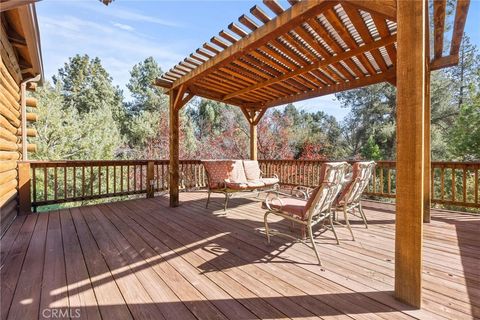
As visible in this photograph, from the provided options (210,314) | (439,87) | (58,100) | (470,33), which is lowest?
(210,314)

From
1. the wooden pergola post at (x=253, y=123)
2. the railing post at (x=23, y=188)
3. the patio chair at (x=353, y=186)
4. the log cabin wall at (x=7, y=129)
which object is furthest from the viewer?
the wooden pergola post at (x=253, y=123)

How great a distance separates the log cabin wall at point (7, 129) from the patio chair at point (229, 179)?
311 cm

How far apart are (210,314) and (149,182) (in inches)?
188

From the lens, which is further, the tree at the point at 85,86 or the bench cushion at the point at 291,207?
the tree at the point at 85,86

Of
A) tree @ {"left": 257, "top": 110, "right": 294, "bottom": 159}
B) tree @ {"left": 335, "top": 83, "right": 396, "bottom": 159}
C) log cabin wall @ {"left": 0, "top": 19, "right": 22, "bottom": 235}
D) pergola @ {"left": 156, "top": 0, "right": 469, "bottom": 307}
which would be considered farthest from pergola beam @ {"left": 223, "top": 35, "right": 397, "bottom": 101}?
tree @ {"left": 335, "top": 83, "right": 396, "bottom": 159}

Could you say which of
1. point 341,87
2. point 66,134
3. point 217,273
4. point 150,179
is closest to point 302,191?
point 217,273

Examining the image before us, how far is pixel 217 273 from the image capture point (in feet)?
6.76

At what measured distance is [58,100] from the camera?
1208 centimetres

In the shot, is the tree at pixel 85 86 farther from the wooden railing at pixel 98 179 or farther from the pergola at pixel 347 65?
the pergola at pixel 347 65

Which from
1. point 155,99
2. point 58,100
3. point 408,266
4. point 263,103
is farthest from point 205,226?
point 155,99

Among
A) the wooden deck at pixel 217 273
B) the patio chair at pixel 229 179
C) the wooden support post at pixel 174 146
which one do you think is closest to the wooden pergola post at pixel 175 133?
the wooden support post at pixel 174 146

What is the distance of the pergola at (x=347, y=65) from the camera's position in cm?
162

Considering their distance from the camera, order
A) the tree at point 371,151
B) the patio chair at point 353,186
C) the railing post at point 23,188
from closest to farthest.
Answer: the patio chair at point 353,186
the railing post at point 23,188
the tree at point 371,151

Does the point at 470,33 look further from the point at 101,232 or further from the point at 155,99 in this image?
the point at 155,99
